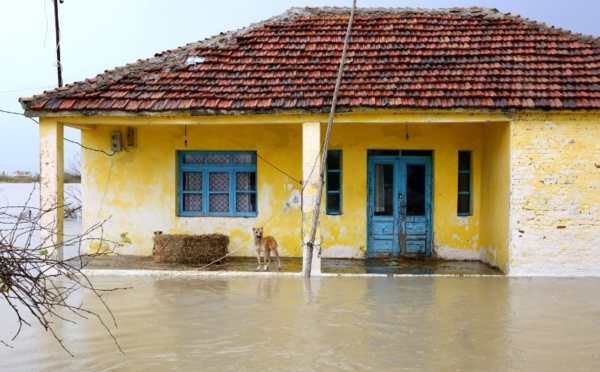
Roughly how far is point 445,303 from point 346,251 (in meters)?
4.08

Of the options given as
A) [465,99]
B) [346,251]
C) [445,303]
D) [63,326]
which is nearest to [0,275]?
[63,326]

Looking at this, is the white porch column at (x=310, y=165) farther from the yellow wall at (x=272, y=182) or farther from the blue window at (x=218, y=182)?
the blue window at (x=218, y=182)

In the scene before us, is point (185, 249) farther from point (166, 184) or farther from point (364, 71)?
point (364, 71)

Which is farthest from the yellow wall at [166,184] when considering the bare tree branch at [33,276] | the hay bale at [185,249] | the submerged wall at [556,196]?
the submerged wall at [556,196]

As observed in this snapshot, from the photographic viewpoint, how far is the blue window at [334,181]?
12273 mm

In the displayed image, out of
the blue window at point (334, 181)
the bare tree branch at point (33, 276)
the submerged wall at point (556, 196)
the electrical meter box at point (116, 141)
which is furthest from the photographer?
the blue window at point (334, 181)

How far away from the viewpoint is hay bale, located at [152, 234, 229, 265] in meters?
11.3

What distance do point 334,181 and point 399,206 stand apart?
1.44 m

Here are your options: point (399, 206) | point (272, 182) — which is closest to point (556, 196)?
point (399, 206)

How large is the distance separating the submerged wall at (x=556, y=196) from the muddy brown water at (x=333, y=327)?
42cm

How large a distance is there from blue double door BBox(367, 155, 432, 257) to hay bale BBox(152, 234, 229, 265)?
10.7ft

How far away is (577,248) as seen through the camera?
33.0 feet

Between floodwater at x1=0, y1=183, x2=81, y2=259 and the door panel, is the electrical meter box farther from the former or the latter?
the door panel

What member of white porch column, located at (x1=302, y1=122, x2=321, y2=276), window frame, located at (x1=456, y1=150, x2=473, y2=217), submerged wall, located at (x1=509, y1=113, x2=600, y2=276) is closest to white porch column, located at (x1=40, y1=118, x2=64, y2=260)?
white porch column, located at (x1=302, y1=122, x2=321, y2=276)
